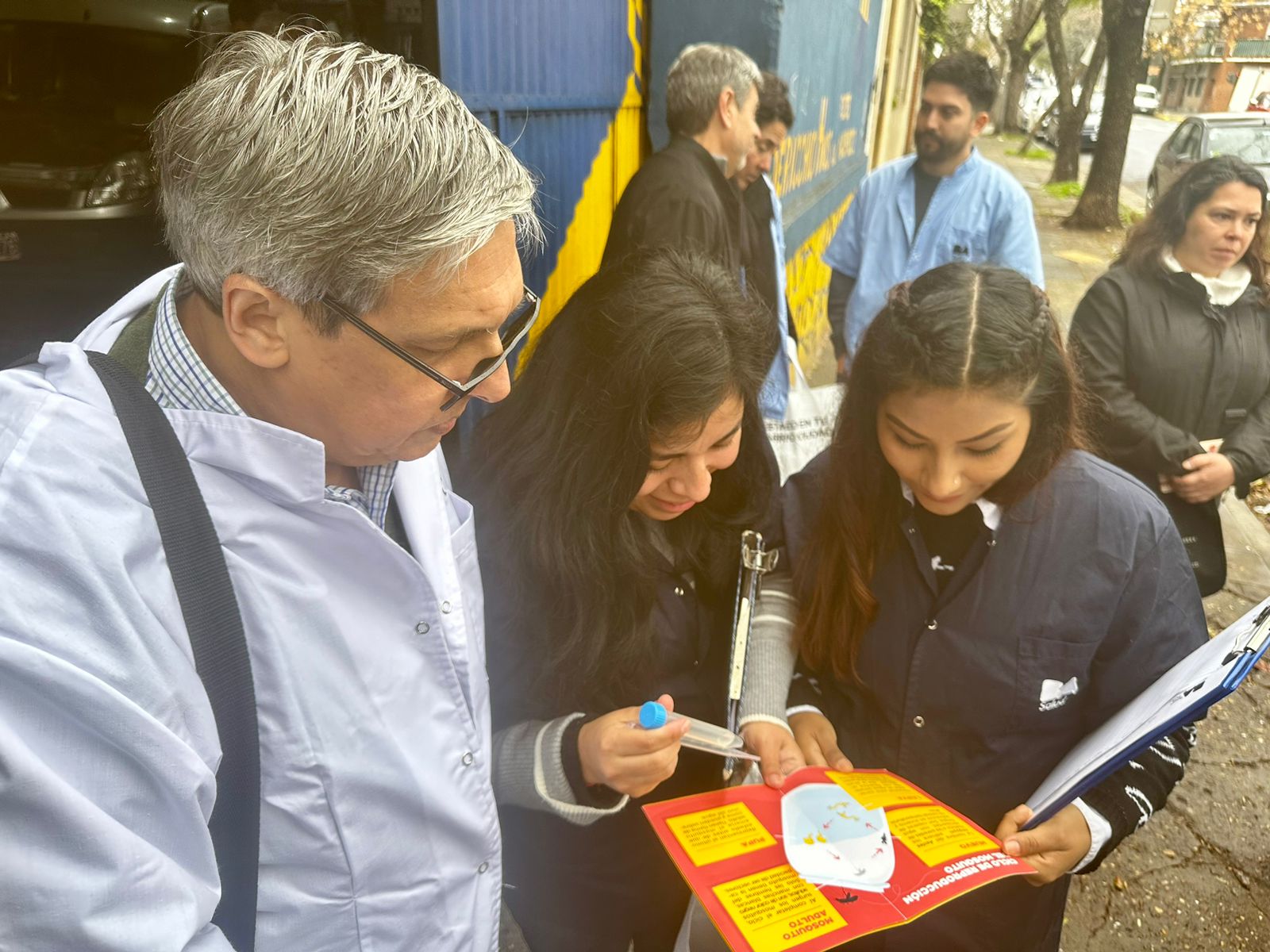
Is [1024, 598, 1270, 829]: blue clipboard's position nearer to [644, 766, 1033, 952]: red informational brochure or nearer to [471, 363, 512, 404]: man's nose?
[644, 766, 1033, 952]: red informational brochure

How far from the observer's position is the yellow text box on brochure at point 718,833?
4.13 feet

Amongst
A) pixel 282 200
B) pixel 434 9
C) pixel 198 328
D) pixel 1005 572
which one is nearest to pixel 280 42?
pixel 282 200

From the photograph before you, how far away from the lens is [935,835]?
131 cm

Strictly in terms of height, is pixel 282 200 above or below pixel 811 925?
above

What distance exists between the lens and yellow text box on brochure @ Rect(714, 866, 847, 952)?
3.72ft

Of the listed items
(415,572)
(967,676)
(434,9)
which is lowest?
(967,676)

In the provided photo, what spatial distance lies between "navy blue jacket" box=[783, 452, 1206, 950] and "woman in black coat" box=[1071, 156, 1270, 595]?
51.1 inches

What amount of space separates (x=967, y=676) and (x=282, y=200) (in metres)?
1.27

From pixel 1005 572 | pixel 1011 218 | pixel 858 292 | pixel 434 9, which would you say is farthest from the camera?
pixel 858 292

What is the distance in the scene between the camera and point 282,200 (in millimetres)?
884

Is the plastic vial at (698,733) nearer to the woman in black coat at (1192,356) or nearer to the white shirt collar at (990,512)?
the white shirt collar at (990,512)

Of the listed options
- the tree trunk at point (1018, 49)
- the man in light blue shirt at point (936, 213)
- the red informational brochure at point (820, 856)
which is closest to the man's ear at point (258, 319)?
the red informational brochure at point (820, 856)

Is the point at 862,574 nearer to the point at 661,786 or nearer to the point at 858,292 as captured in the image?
the point at 661,786

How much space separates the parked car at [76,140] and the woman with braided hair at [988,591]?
214 cm
